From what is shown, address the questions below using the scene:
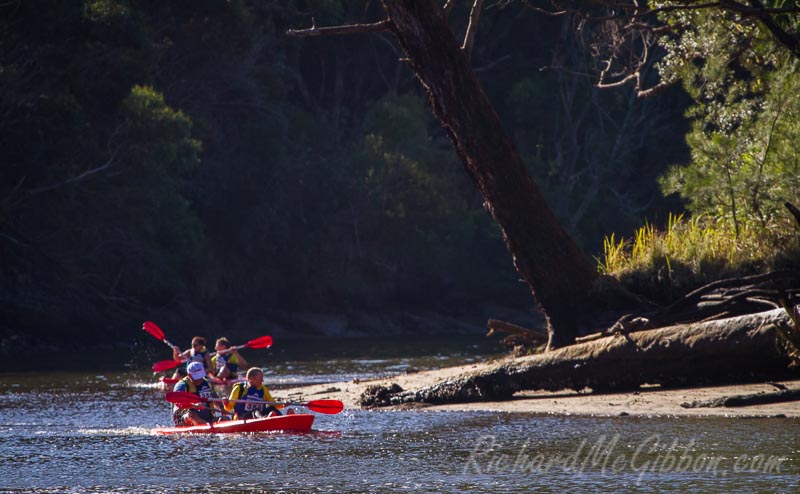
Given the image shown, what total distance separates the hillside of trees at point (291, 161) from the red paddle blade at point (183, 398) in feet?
27.0

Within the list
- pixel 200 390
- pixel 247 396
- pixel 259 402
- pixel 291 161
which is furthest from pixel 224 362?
pixel 291 161

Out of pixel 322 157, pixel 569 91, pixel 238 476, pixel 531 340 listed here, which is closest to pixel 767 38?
pixel 531 340

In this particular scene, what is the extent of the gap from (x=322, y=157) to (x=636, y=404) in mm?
28782

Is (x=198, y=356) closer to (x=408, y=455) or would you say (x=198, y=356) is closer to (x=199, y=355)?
(x=199, y=355)

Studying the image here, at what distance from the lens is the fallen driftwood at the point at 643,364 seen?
13.8 m

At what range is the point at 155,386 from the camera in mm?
20688

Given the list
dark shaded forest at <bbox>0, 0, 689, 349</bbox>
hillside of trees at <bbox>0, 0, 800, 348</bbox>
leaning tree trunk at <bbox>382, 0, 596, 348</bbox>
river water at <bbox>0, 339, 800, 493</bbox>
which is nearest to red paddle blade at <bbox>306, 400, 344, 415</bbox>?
river water at <bbox>0, 339, 800, 493</bbox>

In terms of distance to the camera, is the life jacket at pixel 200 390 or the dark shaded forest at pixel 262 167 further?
the dark shaded forest at pixel 262 167

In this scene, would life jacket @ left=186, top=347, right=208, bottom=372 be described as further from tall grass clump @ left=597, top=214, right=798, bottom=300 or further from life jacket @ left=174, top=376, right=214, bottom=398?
tall grass clump @ left=597, top=214, right=798, bottom=300

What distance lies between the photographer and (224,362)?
55.7 ft

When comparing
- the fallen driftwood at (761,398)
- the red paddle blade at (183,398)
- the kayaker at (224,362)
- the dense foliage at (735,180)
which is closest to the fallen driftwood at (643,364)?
the fallen driftwood at (761,398)

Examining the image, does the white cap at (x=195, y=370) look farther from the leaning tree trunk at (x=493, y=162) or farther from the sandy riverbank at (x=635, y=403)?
the leaning tree trunk at (x=493, y=162)

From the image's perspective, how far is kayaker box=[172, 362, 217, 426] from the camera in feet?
47.4

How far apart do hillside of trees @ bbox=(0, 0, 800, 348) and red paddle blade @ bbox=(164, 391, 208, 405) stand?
8217 millimetres
